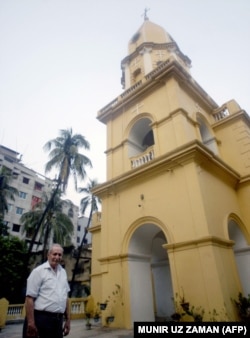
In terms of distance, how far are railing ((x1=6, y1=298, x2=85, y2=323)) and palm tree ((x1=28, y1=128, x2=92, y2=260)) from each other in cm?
528

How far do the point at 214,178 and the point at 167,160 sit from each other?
2.10 meters

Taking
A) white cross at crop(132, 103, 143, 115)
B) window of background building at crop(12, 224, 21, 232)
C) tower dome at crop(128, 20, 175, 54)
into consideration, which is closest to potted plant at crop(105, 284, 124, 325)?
white cross at crop(132, 103, 143, 115)

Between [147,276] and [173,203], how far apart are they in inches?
132

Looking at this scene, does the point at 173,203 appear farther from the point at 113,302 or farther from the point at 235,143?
the point at 235,143

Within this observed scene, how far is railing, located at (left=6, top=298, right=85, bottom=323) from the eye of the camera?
522 inches

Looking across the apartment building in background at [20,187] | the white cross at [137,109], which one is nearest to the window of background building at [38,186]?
the apartment building in background at [20,187]

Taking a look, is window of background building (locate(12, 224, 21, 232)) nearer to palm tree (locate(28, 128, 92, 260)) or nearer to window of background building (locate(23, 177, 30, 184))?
window of background building (locate(23, 177, 30, 184))

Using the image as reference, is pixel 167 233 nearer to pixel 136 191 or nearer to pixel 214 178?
pixel 136 191

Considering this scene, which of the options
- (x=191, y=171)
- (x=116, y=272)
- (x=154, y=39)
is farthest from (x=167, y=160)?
(x=154, y=39)

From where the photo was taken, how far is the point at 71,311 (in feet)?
43.4

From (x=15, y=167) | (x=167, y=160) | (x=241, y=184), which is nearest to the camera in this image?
(x=167, y=160)

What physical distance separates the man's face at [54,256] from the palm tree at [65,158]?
50.2 ft

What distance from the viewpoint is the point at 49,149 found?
20516 mm

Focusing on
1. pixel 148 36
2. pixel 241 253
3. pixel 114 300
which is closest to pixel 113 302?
pixel 114 300
